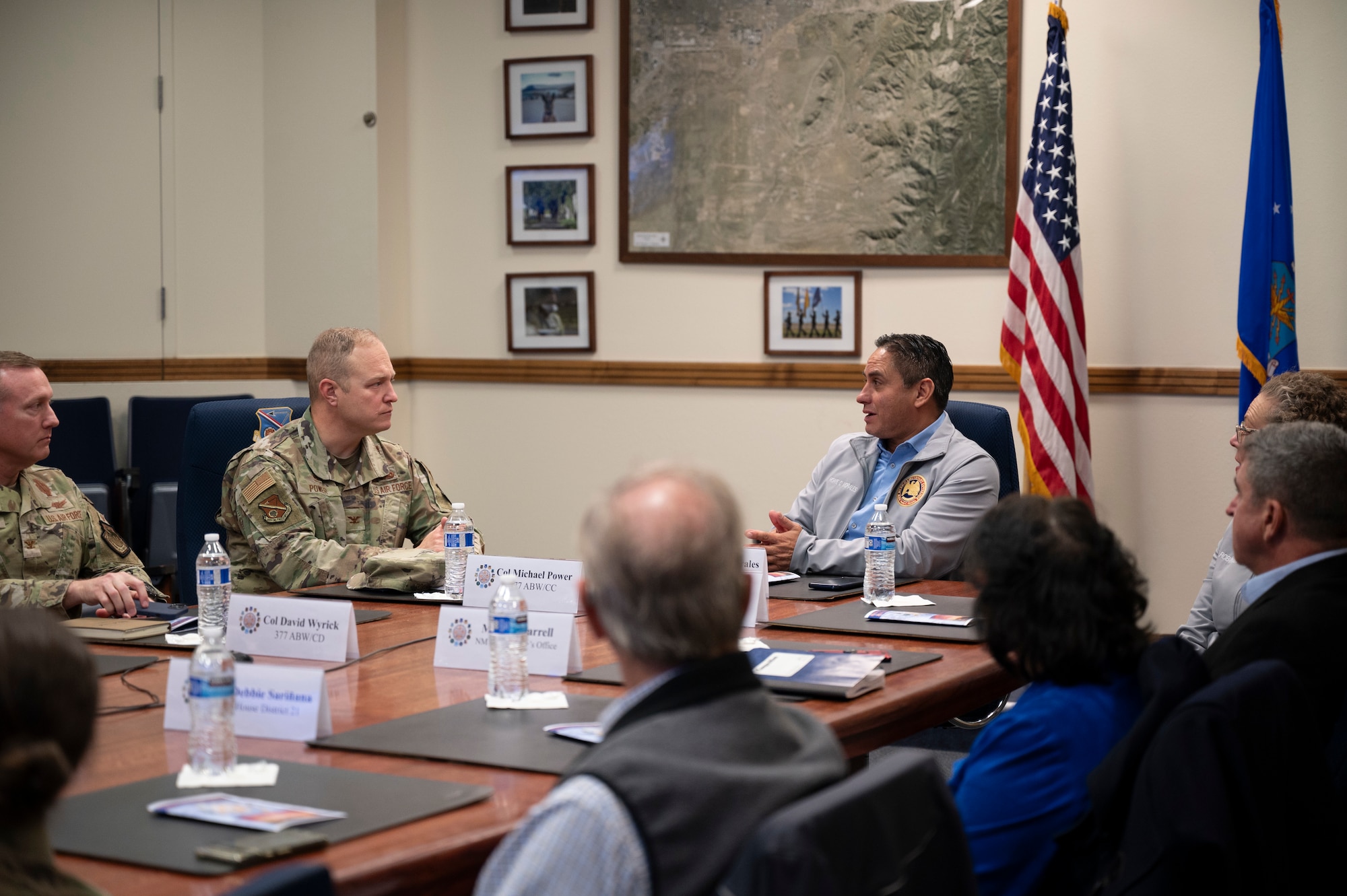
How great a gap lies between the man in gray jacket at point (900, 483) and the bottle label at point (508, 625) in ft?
5.00

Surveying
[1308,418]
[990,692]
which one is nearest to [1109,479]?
[1308,418]

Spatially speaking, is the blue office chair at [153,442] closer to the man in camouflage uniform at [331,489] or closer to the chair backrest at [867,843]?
the man in camouflage uniform at [331,489]

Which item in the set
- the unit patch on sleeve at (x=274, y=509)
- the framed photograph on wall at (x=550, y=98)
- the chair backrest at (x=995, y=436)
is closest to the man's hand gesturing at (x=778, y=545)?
the chair backrest at (x=995, y=436)

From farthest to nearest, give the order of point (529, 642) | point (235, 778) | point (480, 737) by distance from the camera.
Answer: point (529, 642), point (480, 737), point (235, 778)

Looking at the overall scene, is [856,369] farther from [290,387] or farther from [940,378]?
[290,387]

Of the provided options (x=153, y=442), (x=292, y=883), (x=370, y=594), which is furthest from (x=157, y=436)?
(x=292, y=883)

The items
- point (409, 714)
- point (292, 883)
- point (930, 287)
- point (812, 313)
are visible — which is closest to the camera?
point (292, 883)

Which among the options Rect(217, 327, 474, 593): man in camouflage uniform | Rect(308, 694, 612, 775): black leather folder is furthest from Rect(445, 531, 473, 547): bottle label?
Rect(308, 694, 612, 775): black leather folder

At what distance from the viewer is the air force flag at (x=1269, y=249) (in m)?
4.79

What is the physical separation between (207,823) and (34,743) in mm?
404

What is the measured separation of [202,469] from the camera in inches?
144

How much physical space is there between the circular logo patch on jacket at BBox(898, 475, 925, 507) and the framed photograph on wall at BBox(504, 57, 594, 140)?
2804mm

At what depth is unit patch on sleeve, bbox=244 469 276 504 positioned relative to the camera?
340 cm

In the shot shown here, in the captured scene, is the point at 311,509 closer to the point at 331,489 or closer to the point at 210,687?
the point at 331,489
